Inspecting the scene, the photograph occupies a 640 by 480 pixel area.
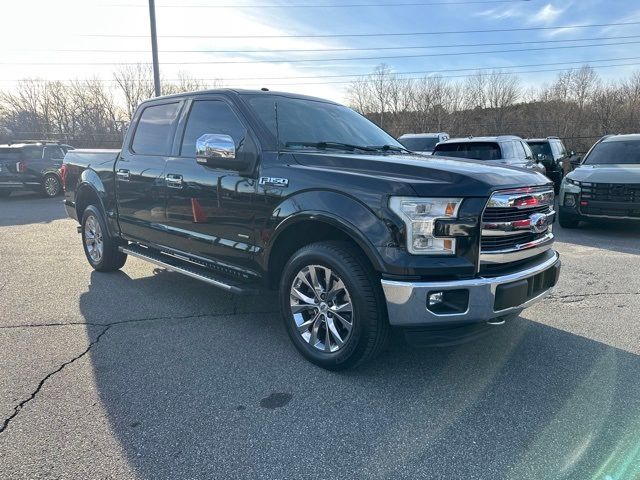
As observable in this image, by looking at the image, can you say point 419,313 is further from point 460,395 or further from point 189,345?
point 189,345

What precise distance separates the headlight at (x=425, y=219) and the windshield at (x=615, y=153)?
819 centimetres

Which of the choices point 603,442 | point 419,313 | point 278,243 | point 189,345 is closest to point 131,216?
point 189,345

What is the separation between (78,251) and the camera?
7648 mm

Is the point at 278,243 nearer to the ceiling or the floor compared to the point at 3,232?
nearer to the ceiling

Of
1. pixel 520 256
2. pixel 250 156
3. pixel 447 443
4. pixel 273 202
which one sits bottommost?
pixel 447 443

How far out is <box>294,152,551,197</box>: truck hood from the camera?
2857 mm

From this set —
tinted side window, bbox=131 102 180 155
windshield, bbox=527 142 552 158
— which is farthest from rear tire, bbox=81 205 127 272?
windshield, bbox=527 142 552 158

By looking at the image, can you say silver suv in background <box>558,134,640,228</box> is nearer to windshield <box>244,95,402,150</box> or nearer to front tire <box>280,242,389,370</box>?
windshield <box>244,95,402,150</box>

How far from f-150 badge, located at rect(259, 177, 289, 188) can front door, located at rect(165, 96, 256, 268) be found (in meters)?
0.11

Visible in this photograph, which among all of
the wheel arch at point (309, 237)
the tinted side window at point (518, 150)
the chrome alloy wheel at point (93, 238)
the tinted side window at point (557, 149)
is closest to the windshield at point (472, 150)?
the tinted side window at point (518, 150)

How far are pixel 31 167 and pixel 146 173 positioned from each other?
13.6 m

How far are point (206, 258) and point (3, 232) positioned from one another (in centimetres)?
738

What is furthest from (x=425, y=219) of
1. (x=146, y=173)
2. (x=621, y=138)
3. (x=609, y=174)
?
(x=621, y=138)

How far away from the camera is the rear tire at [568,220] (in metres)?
8.76
